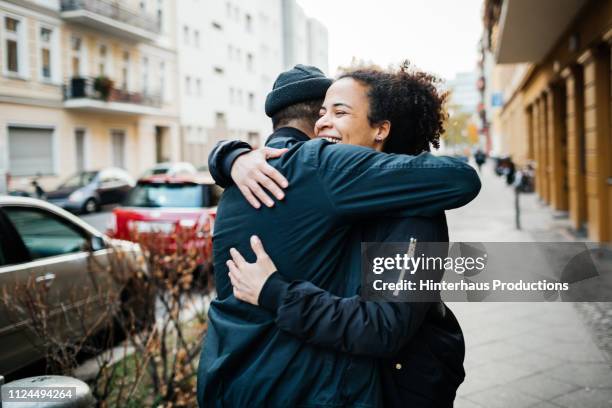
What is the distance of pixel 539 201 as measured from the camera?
64.0ft

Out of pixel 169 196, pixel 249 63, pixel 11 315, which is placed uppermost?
pixel 249 63

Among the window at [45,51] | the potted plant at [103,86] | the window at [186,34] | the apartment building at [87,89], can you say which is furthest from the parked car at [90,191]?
the potted plant at [103,86]

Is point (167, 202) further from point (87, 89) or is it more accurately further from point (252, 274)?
point (87, 89)

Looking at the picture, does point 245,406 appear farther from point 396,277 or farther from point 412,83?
point 412,83

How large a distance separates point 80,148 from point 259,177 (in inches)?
1120

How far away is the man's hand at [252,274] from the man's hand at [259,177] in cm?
11

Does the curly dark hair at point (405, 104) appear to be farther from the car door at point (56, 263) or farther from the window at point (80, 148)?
the window at point (80, 148)

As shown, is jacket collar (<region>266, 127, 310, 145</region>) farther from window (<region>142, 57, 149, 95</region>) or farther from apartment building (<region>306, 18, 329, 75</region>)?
window (<region>142, 57, 149, 95</region>)

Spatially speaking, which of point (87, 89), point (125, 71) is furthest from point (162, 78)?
point (87, 89)

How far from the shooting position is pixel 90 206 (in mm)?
20922

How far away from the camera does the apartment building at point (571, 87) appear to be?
32.2 feet

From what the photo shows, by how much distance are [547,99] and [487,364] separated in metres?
14.0

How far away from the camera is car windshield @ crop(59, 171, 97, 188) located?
70.8 feet

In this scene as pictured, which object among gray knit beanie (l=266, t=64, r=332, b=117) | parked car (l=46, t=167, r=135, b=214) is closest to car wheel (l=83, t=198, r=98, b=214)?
parked car (l=46, t=167, r=135, b=214)
